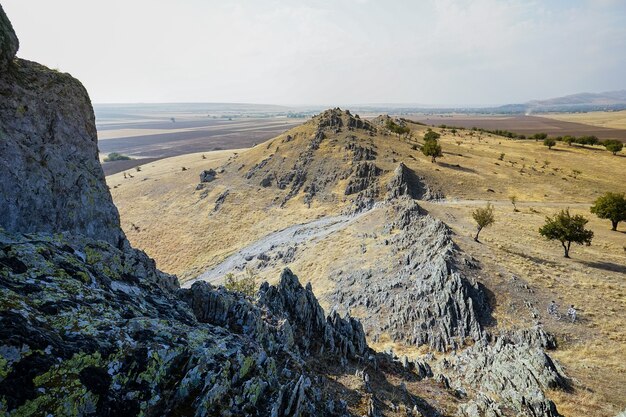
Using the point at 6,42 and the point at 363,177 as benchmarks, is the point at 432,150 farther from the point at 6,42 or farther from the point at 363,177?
the point at 6,42

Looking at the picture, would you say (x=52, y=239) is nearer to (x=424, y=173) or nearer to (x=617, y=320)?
(x=617, y=320)

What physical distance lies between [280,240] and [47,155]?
5531 cm

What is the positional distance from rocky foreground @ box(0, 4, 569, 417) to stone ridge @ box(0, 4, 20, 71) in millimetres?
85

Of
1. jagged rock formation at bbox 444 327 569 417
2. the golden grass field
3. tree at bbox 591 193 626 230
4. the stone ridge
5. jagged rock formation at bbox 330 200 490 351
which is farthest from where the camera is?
tree at bbox 591 193 626 230

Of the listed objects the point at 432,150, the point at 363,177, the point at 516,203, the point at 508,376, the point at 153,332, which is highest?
the point at 432,150

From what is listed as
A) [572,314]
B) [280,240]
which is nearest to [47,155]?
[572,314]

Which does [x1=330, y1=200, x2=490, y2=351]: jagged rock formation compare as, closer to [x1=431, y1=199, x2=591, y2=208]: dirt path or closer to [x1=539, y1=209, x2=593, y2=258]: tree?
[x1=539, y1=209, x2=593, y2=258]: tree

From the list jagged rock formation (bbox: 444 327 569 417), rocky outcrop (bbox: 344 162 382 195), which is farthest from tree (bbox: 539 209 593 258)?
rocky outcrop (bbox: 344 162 382 195)

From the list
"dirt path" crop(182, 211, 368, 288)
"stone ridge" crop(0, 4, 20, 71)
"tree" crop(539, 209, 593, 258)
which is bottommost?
"dirt path" crop(182, 211, 368, 288)

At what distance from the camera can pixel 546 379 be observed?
78.6 ft

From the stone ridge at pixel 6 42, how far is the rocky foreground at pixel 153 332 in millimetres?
85

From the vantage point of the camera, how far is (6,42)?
16.0 meters

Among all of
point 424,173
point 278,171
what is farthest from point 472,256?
point 278,171

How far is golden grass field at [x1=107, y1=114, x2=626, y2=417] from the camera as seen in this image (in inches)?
1189
